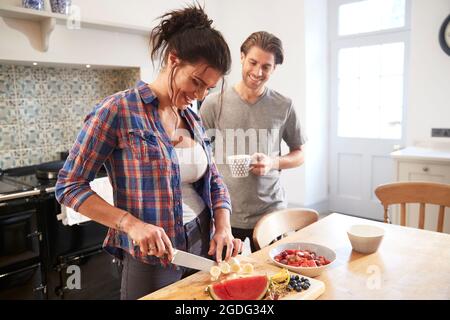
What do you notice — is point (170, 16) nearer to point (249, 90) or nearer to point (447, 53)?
point (249, 90)

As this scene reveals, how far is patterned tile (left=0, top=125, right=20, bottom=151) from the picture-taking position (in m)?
2.61

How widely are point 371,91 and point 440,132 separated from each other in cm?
84

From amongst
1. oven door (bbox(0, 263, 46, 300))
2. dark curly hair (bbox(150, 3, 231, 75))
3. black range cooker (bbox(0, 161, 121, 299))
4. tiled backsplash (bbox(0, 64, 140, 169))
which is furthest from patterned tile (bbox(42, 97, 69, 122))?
dark curly hair (bbox(150, 3, 231, 75))

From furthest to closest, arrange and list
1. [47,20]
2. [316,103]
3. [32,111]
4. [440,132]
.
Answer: [316,103], [440,132], [32,111], [47,20]

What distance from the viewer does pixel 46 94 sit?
2811 mm

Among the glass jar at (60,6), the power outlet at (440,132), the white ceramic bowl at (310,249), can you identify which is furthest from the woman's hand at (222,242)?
the power outlet at (440,132)

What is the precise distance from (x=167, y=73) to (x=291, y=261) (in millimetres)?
681

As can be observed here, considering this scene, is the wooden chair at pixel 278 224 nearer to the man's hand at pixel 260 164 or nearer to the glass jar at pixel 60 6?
the man's hand at pixel 260 164

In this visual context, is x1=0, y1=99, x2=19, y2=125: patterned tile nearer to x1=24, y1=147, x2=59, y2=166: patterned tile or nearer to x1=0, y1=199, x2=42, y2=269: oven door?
x1=24, y1=147, x2=59, y2=166: patterned tile

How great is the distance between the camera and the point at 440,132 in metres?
3.43

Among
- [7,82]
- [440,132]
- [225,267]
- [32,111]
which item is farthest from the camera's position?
[440,132]

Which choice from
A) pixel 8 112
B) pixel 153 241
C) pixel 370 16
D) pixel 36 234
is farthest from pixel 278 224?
pixel 370 16

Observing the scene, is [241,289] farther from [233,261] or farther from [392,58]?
[392,58]

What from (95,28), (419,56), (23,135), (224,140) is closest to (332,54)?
(419,56)
